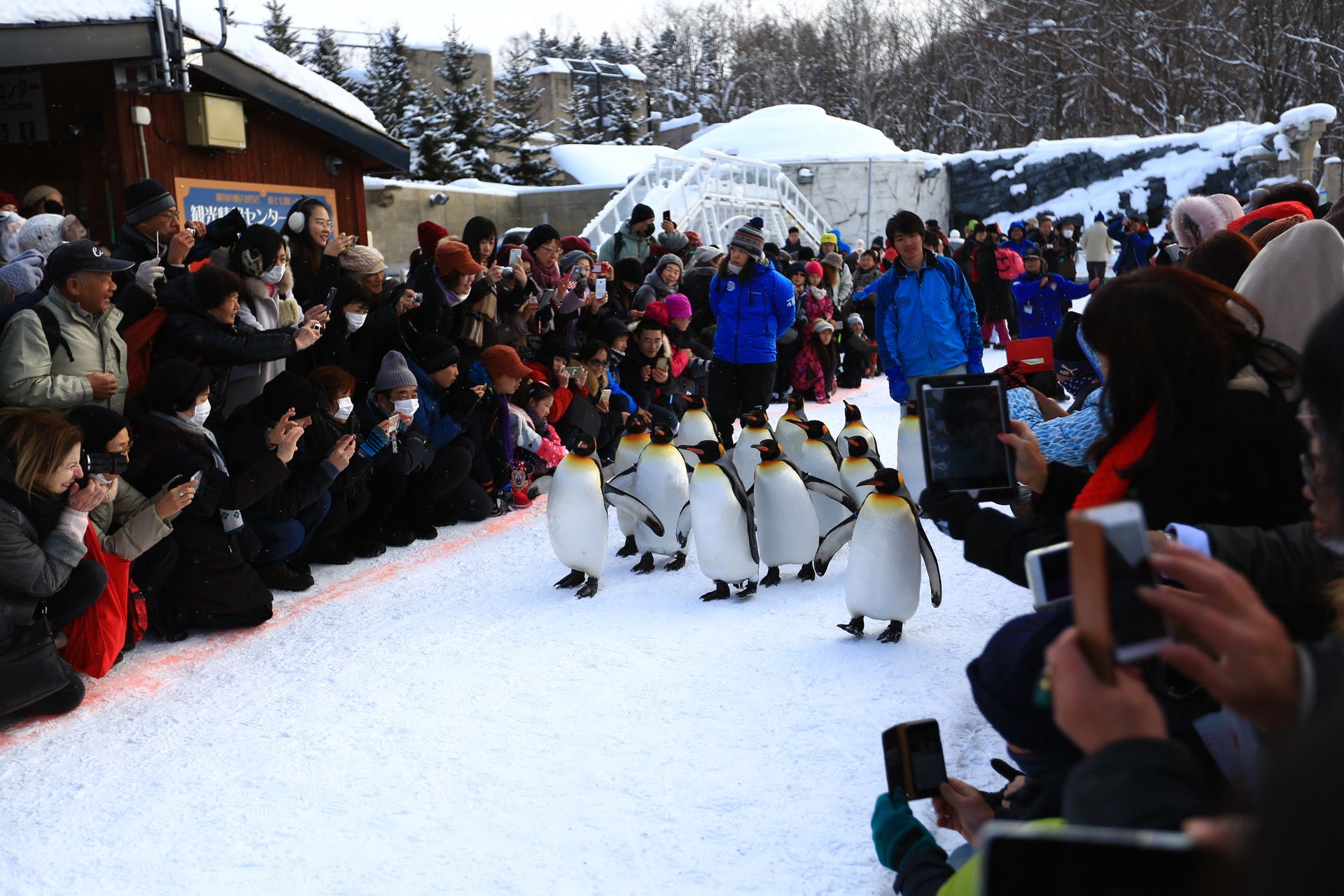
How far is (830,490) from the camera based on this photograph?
4086 mm

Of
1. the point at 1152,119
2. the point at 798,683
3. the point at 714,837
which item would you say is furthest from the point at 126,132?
the point at 1152,119

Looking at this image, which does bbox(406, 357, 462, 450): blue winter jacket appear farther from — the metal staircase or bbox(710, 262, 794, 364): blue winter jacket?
the metal staircase

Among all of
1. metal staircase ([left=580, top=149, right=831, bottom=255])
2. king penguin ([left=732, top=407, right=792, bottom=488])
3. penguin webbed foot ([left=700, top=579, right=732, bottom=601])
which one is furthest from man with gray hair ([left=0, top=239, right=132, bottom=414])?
metal staircase ([left=580, top=149, right=831, bottom=255])

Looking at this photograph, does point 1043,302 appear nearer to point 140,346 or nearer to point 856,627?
point 856,627

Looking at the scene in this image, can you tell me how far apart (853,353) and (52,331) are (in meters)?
7.42

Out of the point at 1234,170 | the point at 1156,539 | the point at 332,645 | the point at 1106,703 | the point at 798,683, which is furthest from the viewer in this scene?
the point at 1234,170

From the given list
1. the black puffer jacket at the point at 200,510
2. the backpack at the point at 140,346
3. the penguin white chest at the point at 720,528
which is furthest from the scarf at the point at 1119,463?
the backpack at the point at 140,346

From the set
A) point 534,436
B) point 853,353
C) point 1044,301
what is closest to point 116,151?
point 534,436

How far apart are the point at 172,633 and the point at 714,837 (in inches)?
90.4

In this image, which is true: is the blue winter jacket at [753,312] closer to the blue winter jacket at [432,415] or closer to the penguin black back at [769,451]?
the blue winter jacket at [432,415]

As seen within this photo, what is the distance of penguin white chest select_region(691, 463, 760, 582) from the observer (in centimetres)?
374

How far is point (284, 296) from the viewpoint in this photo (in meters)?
4.33

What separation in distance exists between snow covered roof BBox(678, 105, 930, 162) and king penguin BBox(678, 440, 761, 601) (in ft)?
65.6

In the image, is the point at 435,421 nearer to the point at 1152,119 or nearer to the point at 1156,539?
the point at 1156,539
